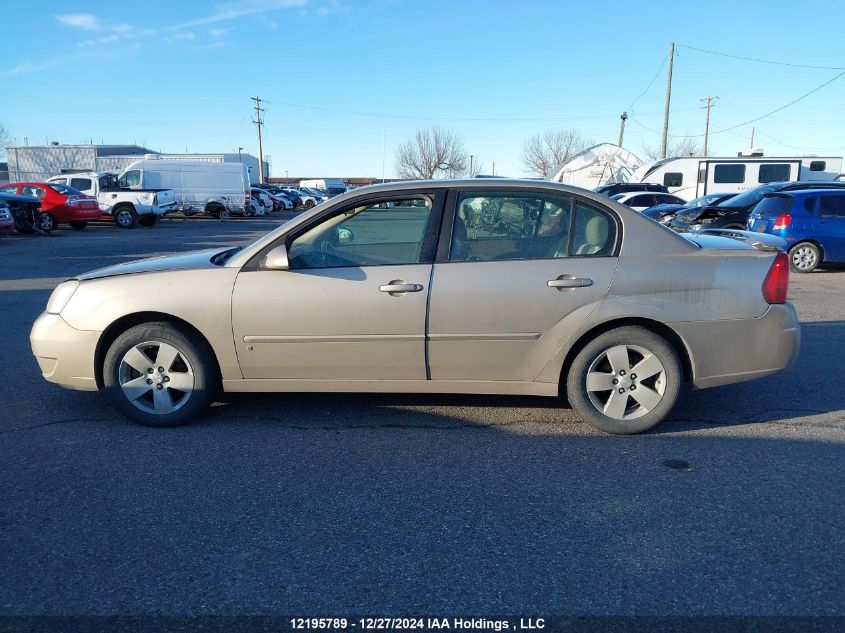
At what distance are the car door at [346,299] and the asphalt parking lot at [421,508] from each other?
0.47 metres

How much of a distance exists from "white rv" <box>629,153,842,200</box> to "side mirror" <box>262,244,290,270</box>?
2620 centimetres

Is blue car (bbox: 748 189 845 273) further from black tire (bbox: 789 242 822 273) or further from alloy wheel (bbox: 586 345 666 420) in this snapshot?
alloy wheel (bbox: 586 345 666 420)

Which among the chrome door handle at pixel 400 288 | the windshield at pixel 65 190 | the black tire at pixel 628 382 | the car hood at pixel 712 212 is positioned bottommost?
the black tire at pixel 628 382

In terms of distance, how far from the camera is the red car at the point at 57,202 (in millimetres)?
20906

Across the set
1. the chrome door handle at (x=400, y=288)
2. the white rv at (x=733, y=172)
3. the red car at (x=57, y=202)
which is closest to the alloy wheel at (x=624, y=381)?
the chrome door handle at (x=400, y=288)

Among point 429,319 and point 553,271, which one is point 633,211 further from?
point 429,319

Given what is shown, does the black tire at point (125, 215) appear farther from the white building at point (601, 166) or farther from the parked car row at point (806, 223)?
the white building at point (601, 166)

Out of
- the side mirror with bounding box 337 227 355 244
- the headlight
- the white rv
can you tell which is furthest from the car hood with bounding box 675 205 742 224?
the white rv

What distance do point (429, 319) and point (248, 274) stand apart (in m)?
1.21

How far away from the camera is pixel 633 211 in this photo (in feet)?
13.9

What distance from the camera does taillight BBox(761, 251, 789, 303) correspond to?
4.14 metres

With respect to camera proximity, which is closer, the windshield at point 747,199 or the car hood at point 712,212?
the car hood at point 712,212

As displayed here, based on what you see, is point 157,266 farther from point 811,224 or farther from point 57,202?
point 57,202

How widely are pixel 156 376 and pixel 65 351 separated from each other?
0.63 meters
